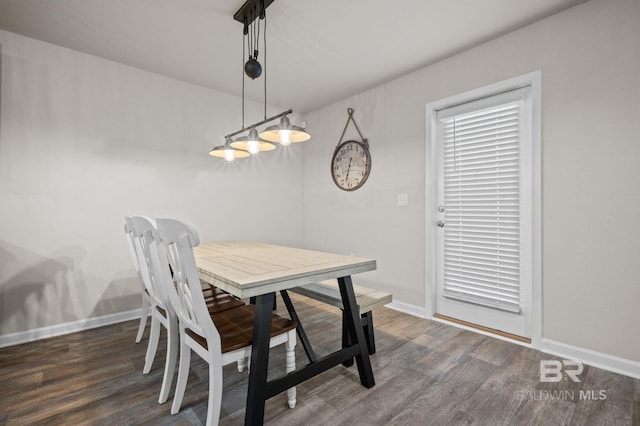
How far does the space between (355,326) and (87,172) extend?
2.71m

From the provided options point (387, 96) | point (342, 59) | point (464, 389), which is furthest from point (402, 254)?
point (342, 59)

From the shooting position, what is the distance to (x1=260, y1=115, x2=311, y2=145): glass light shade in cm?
204

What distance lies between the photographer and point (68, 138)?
2.63 m

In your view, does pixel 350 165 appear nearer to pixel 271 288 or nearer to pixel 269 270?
pixel 269 270

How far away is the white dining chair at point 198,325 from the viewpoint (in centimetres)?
127

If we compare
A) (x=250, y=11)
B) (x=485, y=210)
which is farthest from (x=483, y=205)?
(x=250, y=11)

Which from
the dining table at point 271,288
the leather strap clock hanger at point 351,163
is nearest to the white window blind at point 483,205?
the leather strap clock hanger at point 351,163

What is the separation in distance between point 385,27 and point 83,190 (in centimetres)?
293

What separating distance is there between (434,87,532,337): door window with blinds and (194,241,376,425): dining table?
1.34m

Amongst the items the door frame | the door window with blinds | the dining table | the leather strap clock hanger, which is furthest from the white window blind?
the dining table

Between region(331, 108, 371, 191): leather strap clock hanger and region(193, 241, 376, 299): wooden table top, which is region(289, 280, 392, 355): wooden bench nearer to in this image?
region(193, 241, 376, 299): wooden table top

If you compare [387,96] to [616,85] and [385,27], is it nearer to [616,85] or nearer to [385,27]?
[385,27]

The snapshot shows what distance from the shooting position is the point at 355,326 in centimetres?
178

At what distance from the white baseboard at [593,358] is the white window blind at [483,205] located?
317mm
